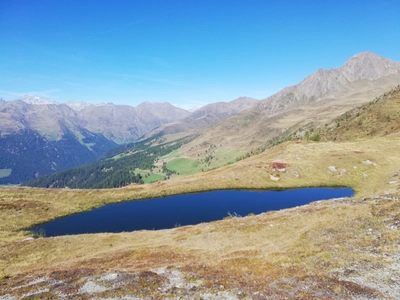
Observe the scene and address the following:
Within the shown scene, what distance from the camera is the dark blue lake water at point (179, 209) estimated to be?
7306cm

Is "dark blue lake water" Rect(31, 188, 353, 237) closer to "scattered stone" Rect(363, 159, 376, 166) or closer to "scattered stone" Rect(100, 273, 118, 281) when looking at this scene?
"scattered stone" Rect(363, 159, 376, 166)

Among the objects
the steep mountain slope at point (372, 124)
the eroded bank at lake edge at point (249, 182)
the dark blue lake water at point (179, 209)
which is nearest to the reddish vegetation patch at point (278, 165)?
the eroded bank at lake edge at point (249, 182)

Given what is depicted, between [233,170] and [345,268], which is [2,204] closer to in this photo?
[233,170]

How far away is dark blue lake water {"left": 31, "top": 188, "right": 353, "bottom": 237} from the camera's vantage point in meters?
73.1

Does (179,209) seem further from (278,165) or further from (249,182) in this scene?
(278,165)

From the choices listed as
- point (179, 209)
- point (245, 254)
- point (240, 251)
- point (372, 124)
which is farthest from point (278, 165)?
point (372, 124)

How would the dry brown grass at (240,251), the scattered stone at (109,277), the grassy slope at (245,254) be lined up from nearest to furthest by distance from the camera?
the grassy slope at (245,254), the dry brown grass at (240,251), the scattered stone at (109,277)

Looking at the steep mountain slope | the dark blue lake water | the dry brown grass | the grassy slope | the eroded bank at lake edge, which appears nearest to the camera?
the grassy slope

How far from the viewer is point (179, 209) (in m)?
84.8

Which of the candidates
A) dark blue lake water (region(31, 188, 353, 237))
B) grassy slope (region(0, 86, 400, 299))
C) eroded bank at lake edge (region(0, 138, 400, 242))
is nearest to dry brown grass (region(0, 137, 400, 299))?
grassy slope (region(0, 86, 400, 299))

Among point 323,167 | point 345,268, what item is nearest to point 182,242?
point 345,268

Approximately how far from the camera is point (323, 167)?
354 ft

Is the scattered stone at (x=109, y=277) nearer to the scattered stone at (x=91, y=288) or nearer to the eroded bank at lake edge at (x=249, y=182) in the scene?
the scattered stone at (x=91, y=288)

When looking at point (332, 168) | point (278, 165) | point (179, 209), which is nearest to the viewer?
point (179, 209)
